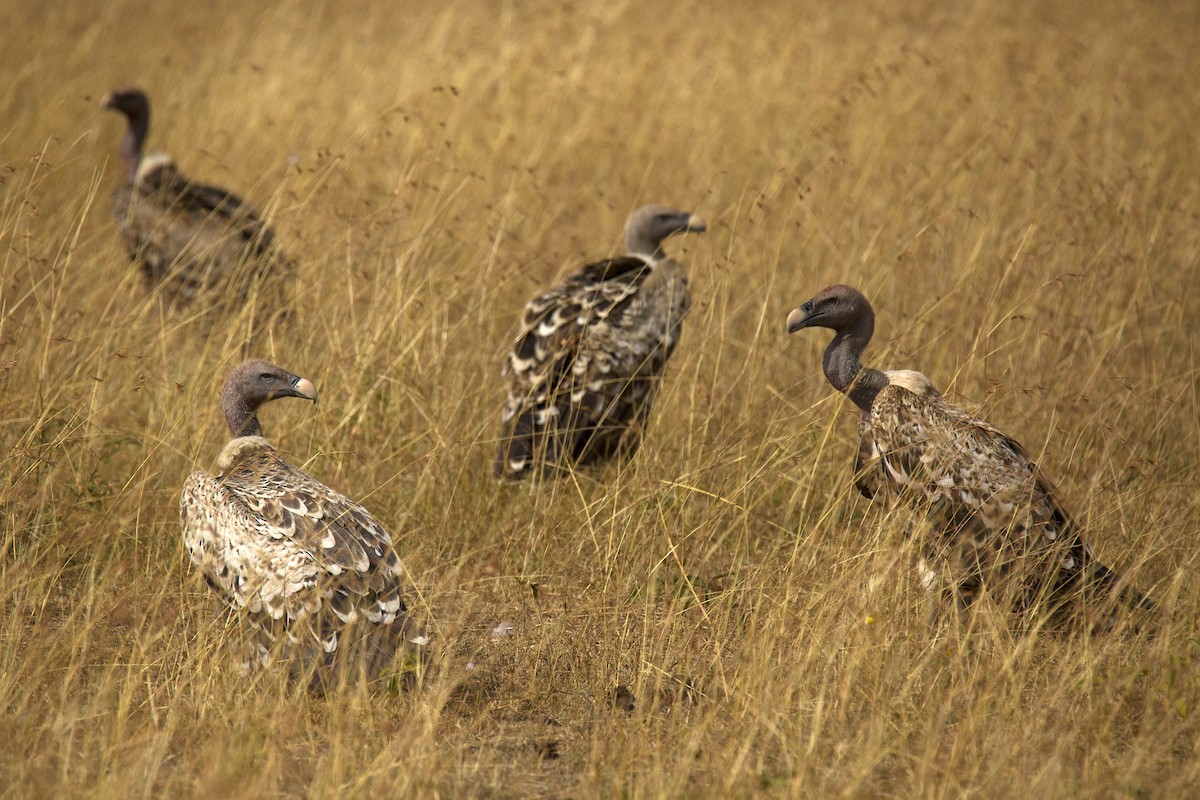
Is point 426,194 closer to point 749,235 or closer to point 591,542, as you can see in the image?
point 749,235

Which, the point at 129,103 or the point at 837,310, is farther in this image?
the point at 129,103

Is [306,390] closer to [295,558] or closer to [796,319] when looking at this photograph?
[295,558]

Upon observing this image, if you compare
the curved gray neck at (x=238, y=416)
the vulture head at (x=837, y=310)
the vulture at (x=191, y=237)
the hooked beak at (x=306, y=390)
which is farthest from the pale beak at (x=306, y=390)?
the vulture head at (x=837, y=310)

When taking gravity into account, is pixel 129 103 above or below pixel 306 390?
below

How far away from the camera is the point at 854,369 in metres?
5.03

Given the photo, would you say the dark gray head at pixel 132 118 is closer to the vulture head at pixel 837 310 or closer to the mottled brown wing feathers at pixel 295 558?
the mottled brown wing feathers at pixel 295 558

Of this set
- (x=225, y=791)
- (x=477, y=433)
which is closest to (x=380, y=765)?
(x=225, y=791)

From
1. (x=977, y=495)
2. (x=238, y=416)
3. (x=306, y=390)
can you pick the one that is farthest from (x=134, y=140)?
(x=977, y=495)

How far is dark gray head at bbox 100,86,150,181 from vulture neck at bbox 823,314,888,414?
5.88m

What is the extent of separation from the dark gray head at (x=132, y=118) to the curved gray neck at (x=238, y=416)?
473cm

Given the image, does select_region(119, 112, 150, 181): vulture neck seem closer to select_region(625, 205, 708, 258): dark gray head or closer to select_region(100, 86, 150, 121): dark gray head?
select_region(100, 86, 150, 121): dark gray head

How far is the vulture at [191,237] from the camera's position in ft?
21.3

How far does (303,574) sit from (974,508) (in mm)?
2357

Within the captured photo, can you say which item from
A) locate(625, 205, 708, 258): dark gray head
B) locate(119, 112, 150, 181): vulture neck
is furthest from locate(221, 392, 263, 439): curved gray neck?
locate(119, 112, 150, 181): vulture neck
